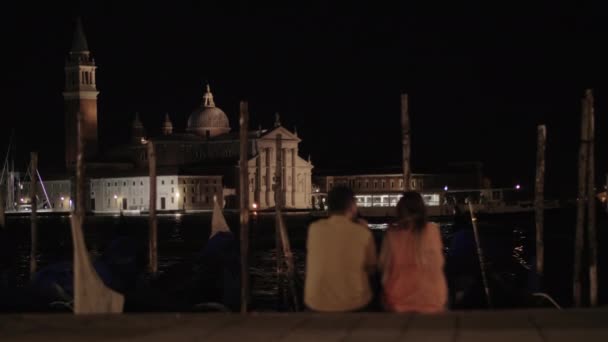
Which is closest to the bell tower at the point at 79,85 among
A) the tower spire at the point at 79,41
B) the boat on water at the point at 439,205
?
the tower spire at the point at 79,41

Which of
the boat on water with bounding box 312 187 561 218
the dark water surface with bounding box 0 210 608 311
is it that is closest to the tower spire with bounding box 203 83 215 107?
the boat on water with bounding box 312 187 561 218

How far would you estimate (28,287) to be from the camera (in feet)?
49.9

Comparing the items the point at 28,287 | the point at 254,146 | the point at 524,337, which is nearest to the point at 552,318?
the point at 524,337

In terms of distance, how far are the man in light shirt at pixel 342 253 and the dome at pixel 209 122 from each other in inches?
4214

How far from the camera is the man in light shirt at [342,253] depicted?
287 inches

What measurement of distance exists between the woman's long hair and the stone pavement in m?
0.64

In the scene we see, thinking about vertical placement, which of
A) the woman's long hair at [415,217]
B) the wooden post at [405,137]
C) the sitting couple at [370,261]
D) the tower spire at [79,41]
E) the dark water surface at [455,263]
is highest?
the tower spire at [79,41]

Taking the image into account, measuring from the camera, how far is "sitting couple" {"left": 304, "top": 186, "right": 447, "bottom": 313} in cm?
709

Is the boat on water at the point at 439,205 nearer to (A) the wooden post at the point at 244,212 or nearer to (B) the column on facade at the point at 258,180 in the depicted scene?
(B) the column on facade at the point at 258,180

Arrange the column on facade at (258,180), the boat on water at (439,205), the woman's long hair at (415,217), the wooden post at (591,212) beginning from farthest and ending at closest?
the column on facade at (258,180), the boat on water at (439,205), the wooden post at (591,212), the woman's long hair at (415,217)

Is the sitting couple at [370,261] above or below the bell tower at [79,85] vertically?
below

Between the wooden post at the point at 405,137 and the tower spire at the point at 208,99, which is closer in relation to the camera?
the wooden post at the point at 405,137

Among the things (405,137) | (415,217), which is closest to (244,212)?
(405,137)

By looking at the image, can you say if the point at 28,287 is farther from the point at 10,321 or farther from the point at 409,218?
the point at 409,218
